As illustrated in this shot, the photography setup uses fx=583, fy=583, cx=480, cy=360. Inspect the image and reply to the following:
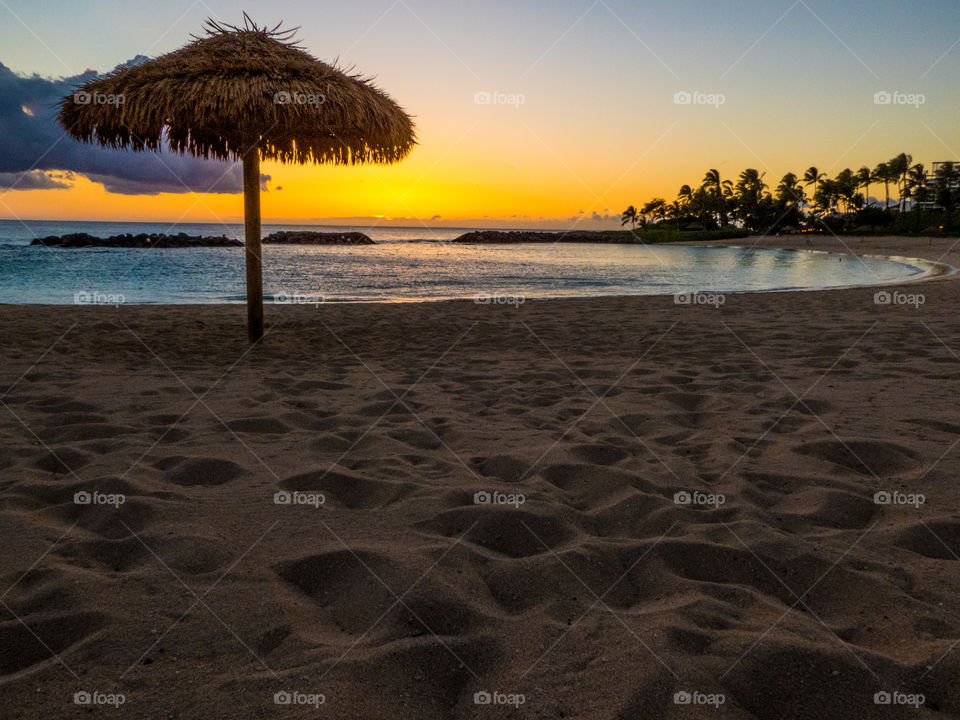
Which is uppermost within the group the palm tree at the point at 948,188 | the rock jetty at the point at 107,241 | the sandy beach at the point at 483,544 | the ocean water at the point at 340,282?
the palm tree at the point at 948,188

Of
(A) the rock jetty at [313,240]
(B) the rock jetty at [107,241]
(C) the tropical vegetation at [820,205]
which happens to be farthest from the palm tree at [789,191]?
(B) the rock jetty at [107,241]

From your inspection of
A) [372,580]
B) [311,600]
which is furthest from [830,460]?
[311,600]

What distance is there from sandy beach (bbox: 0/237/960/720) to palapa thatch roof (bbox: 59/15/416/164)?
8.95ft

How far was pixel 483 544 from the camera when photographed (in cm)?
237

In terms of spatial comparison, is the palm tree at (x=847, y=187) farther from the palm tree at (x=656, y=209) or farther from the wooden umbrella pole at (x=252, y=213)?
the wooden umbrella pole at (x=252, y=213)

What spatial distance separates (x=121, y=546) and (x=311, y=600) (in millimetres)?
849

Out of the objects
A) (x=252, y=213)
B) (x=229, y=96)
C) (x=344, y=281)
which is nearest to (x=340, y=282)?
(x=344, y=281)

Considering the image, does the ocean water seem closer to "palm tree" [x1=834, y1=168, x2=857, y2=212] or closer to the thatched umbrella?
the thatched umbrella

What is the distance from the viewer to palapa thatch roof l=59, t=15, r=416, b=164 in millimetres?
5812

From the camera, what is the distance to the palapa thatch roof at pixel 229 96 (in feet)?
19.1

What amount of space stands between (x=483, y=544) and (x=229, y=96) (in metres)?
5.37

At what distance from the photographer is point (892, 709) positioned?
4.89 ft

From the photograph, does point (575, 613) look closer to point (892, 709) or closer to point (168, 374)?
point (892, 709)

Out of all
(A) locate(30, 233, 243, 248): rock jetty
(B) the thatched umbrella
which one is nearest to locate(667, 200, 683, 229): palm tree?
(A) locate(30, 233, 243, 248): rock jetty
